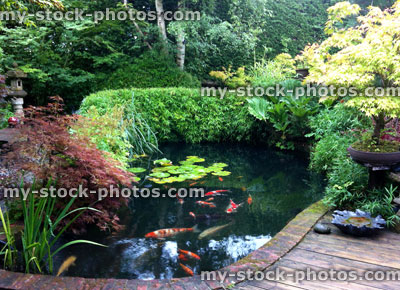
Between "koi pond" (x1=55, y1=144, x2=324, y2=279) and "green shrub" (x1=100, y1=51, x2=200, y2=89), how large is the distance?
3.56 metres

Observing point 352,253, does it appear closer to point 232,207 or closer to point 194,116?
point 232,207

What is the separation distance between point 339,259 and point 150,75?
25.0 ft

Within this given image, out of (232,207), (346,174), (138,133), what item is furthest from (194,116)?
(346,174)

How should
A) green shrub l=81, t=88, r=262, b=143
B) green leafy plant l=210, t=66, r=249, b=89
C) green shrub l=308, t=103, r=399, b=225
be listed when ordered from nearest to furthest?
green shrub l=308, t=103, r=399, b=225 → green shrub l=81, t=88, r=262, b=143 → green leafy plant l=210, t=66, r=249, b=89

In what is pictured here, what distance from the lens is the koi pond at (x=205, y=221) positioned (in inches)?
102

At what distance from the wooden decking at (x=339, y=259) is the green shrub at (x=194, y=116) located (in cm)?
Result: 476

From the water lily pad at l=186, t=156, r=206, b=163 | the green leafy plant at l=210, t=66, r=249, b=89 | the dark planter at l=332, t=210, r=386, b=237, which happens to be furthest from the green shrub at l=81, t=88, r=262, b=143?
the dark planter at l=332, t=210, r=386, b=237

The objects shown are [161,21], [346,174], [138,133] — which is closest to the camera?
→ [346,174]

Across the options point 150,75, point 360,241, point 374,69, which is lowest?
point 360,241

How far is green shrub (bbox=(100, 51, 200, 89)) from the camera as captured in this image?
880 centimetres

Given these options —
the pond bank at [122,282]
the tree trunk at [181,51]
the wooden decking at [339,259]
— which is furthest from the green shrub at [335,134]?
the tree trunk at [181,51]

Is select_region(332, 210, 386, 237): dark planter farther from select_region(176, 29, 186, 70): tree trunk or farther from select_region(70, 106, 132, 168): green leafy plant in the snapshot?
select_region(176, 29, 186, 70): tree trunk

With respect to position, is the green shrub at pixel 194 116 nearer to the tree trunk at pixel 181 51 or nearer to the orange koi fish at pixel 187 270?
the tree trunk at pixel 181 51

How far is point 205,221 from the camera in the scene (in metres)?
3.40
